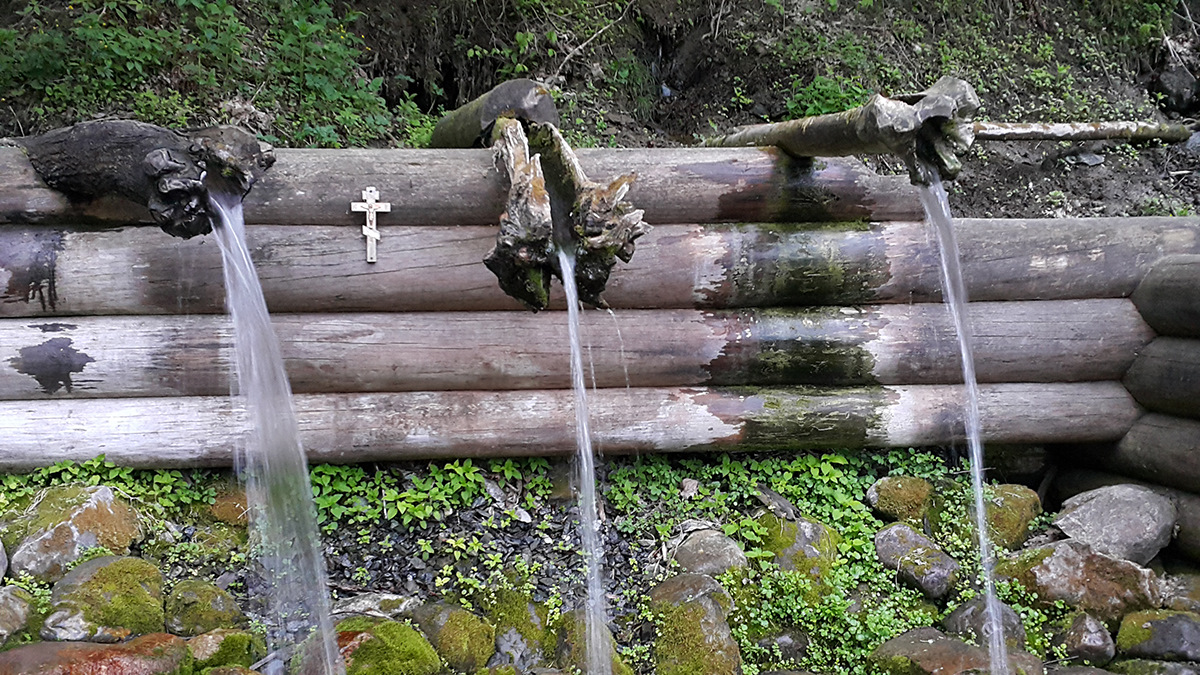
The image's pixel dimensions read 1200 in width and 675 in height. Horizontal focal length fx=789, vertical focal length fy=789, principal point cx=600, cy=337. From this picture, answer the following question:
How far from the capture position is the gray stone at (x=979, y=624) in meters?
4.19

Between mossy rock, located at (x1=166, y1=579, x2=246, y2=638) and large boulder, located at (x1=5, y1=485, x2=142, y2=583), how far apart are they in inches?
19.0

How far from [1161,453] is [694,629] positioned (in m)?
3.36

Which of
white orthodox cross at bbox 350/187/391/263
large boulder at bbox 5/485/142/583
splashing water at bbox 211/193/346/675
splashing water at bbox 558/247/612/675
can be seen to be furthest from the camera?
white orthodox cross at bbox 350/187/391/263

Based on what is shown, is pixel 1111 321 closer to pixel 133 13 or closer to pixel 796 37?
pixel 796 37

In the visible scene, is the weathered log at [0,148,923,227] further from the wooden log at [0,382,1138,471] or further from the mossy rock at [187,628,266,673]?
the mossy rock at [187,628,266,673]

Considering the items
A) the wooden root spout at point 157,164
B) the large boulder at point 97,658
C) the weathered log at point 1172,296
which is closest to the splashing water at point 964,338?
the weathered log at point 1172,296

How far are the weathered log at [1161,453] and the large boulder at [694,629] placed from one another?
121 inches

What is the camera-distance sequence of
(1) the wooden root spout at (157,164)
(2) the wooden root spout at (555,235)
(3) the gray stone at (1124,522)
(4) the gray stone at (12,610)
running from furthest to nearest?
(3) the gray stone at (1124,522), (1) the wooden root spout at (157,164), (2) the wooden root spout at (555,235), (4) the gray stone at (12,610)

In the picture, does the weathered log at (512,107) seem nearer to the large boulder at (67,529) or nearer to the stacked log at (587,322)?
the stacked log at (587,322)

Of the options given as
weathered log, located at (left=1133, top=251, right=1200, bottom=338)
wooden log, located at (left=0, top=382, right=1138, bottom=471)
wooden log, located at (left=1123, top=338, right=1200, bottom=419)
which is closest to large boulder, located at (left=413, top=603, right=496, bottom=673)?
wooden log, located at (left=0, top=382, right=1138, bottom=471)

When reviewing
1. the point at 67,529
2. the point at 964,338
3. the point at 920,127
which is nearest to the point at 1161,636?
the point at 964,338

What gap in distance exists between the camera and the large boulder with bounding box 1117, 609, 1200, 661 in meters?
4.06

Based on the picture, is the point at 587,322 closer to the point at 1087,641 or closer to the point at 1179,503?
the point at 1087,641

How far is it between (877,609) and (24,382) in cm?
487
